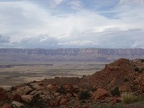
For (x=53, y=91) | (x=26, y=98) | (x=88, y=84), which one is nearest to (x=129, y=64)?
(x=88, y=84)

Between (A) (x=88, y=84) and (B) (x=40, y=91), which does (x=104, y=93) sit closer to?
(B) (x=40, y=91)

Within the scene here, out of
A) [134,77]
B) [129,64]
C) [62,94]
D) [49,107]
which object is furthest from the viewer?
[129,64]

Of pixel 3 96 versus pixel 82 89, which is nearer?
pixel 3 96

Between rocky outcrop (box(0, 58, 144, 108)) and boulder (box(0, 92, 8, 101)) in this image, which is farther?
boulder (box(0, 92, 8, 101))

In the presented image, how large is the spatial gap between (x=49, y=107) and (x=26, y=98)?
234 centimetres

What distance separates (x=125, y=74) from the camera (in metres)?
29.3

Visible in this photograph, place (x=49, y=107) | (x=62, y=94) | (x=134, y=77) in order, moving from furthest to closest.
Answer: (x=134, y=77) < (x=62, y=94) < (x=49, y=107)

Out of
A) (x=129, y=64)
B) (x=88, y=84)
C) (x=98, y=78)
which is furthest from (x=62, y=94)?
(x=129, y=64)

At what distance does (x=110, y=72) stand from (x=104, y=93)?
11.0 metres

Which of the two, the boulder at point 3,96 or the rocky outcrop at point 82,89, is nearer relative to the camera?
the rocky outcrop at point 82,89

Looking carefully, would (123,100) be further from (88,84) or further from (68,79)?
(68,79)

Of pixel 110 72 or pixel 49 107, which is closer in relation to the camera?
pixel 49 107

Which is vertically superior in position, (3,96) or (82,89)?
(3,96)

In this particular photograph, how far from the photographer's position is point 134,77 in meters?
27.4
